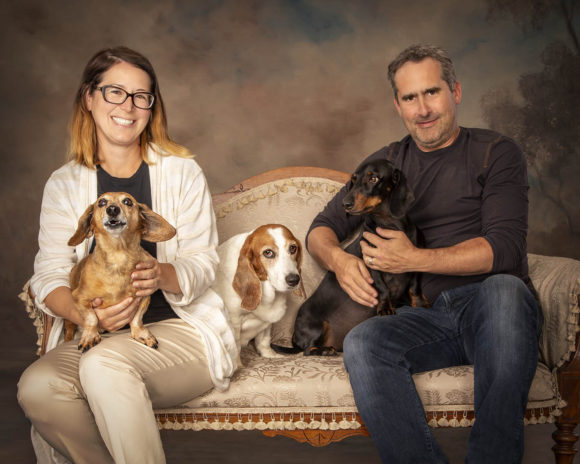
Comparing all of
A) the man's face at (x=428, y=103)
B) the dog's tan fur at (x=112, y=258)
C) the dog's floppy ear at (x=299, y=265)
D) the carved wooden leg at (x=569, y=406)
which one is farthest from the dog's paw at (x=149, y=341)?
the carved wooden leg at (x=569, y=406)

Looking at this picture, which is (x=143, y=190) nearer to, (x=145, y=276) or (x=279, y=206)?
(x=145, y=276)

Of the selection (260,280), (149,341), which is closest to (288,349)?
(260,280)

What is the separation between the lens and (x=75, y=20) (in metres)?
5.25

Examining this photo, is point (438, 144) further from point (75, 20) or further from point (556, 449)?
point (75, 20)

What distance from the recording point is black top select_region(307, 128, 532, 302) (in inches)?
98.9

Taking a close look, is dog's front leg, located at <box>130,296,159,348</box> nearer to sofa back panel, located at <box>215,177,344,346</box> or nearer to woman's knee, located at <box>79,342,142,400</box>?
woman's knee, located at <box>79,342,142,400</box>

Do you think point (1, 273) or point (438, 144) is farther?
point (1, 273)

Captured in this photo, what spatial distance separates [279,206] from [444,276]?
110 cm

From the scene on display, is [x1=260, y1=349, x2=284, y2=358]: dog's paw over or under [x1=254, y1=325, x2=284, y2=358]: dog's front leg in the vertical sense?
under

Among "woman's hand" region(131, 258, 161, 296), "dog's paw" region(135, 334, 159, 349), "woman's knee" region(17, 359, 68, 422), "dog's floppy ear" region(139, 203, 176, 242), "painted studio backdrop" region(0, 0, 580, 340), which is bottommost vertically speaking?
"woman's knee" region(17, 359, 68, 422)

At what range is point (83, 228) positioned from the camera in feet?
7.24

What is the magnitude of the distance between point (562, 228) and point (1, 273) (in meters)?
4.77

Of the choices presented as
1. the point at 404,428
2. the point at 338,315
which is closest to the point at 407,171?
the point at 338,315

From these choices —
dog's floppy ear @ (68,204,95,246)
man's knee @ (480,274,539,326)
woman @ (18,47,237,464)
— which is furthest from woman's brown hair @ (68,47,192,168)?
man's knee @ (480,274,539,326)
